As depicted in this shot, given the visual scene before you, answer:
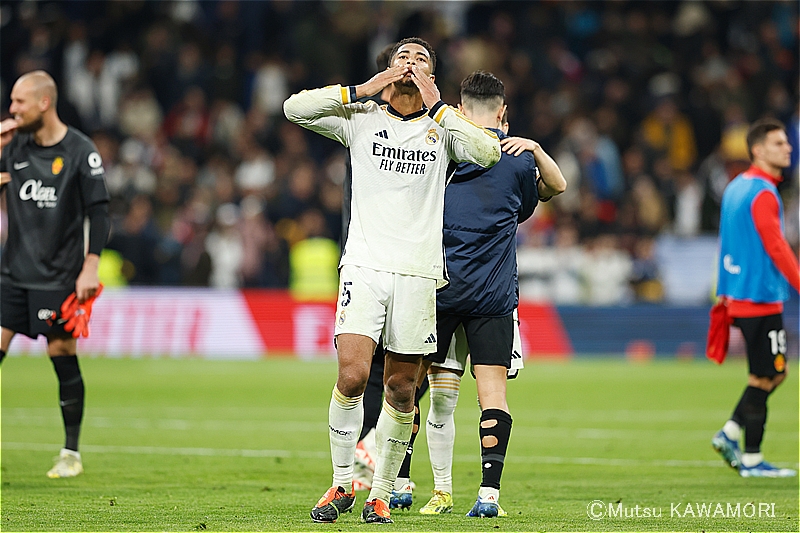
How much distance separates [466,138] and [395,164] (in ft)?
1.44

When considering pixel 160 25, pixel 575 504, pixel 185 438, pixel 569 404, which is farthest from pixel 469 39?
pixel 575 504

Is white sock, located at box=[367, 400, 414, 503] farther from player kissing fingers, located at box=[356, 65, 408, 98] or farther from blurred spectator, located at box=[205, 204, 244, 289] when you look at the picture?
blurred spectator, located at box=[205, 204, 244, 289]

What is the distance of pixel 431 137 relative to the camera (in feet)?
22.9

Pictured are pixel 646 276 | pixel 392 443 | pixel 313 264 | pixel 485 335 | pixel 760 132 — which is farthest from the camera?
pixel 646 276

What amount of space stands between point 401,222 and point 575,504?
2222 mm

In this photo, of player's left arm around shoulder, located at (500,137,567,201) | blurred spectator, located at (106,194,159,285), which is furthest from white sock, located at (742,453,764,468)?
blurred spectator, located at (106,194,159,285)

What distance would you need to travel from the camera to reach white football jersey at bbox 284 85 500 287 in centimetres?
686

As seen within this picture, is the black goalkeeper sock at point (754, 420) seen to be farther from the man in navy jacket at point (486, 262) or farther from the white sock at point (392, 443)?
the white sock at point (392, 443)

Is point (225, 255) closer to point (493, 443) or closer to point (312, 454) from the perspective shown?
point (312, 454)

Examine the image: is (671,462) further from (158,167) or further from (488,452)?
(158,167)

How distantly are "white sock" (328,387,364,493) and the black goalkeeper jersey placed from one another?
9.94 ft

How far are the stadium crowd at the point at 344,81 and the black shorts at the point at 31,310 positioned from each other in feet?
41.8

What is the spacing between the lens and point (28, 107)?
8.80 meters

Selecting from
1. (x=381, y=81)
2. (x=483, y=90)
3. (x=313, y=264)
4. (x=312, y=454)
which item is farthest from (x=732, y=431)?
(x=313, y=264)
